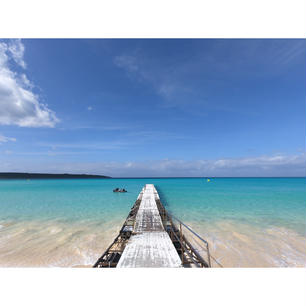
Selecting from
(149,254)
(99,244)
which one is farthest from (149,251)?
(99,244)

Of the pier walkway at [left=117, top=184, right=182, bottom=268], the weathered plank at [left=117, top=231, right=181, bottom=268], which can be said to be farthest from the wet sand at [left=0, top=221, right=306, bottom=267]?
the weathered plank at [left=117, top=231, right=181, bottom=268]

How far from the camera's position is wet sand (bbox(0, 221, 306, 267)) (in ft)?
21.6

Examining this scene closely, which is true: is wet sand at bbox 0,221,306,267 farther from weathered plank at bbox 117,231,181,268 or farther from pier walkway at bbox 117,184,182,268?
weathered plank at bbox 117,231,181,268

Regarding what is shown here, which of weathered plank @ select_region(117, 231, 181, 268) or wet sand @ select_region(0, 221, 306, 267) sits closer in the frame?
weathered plank @ select_region(117, 231, 181, 268)

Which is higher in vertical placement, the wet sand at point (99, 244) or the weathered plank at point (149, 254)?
the weathered plank at point (149, 254)

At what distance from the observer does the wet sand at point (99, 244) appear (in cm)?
659

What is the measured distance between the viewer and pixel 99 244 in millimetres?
8125

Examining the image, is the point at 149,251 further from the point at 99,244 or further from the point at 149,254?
the point at 99,244

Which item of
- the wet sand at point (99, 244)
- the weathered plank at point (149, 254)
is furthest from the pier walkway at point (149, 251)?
the wet sand at point (99, 244)

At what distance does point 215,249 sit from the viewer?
297 inches

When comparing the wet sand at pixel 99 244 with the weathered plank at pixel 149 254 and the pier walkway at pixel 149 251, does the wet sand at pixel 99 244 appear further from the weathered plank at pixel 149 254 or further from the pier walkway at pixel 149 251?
the weathered plank at pixel 149 254
